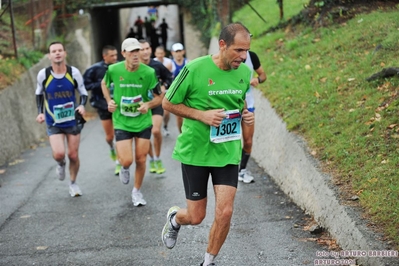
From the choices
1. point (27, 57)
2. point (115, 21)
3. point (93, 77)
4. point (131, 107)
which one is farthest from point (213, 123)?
point (115, 21)

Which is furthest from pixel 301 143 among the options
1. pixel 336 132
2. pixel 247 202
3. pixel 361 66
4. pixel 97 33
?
pixel 97 33

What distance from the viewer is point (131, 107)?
28.2 feet

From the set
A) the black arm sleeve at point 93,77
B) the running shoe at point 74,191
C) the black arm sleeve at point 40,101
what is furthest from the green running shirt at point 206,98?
the black arm sleeve at point 93,77

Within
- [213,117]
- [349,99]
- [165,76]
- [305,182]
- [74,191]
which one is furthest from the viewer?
[165,76]

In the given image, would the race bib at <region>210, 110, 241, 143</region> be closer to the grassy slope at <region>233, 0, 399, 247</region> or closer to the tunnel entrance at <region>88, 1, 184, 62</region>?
the grassy slope at <region>233, 0, 399, 247</region>

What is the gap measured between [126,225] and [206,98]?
272cm

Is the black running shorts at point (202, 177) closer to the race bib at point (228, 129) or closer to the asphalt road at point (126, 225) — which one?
the race bib at point (228, 129)

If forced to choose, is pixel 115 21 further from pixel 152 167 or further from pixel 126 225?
pixel 126 225

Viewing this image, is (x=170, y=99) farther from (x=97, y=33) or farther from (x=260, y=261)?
(x=97, y=33)

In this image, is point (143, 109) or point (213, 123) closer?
point (213, 123)

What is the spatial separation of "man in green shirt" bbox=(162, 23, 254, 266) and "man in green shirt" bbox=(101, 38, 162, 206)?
289 centimetres

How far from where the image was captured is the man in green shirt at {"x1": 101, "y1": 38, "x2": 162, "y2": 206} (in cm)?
857

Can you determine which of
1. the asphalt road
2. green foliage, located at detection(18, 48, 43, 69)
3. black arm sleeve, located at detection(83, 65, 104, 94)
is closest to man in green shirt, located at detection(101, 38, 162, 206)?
the asphalt road

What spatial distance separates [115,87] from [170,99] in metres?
3.17
